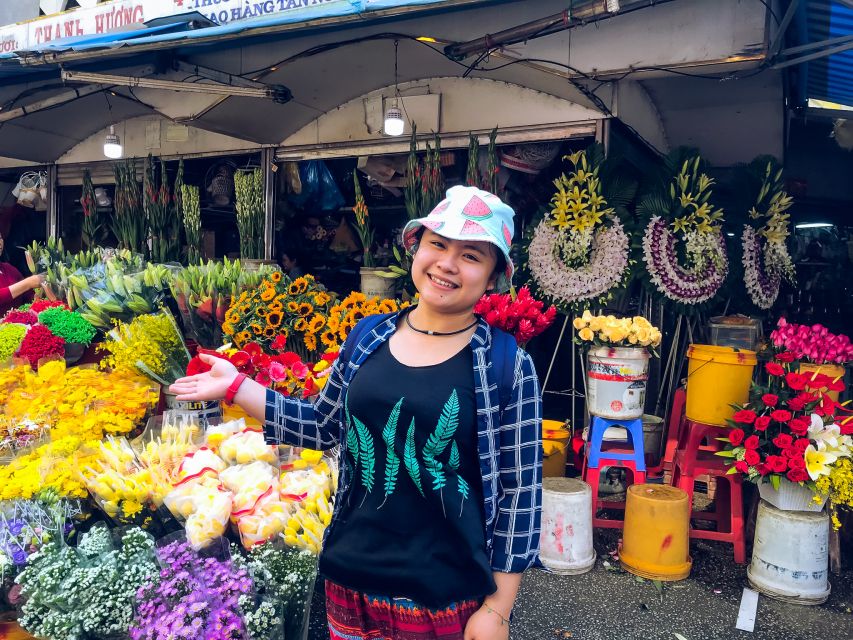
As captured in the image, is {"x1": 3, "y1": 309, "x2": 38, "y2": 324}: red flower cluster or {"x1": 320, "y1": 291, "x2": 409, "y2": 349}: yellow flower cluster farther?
{"x1": 3, "y1": 309, "x2": 38, "y2": 324}: red flower cluster

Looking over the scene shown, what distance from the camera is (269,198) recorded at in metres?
6.23

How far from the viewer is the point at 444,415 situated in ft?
4.95

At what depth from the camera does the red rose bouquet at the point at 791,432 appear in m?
3.30

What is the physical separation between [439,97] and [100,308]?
323 cm

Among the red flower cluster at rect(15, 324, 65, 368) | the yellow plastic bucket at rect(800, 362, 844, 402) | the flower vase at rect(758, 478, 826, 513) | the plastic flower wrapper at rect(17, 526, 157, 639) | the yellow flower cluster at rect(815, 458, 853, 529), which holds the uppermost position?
the red flower cluster at rect(15, 324, 65, 368)

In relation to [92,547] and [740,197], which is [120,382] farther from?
[740,197]

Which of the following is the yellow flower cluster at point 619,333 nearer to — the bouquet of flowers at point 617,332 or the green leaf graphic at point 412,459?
the bouquet of flowers at point 617,332

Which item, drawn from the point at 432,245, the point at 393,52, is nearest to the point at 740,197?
the point at 393,52

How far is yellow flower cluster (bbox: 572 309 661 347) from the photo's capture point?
3902 mm

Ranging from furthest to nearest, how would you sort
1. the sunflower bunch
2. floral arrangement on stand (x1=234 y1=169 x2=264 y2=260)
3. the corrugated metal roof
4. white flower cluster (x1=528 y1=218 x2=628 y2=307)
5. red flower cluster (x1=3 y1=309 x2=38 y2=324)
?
floral arrangement on stand (x1=234 y1=169 x2=264 y2=260) → white flower cluster (x1=528 y1=218 x2=628 y2=307) → the corrugated metal roof → red flower cluster (x1=3 y1=309 x2=38 y2=324) → the sunflower bunch

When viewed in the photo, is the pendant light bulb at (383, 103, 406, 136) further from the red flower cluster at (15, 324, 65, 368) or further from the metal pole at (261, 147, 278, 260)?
the red flower cluster at (15, 324, 65, 368)

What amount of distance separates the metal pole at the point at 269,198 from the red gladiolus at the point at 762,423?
4423mm

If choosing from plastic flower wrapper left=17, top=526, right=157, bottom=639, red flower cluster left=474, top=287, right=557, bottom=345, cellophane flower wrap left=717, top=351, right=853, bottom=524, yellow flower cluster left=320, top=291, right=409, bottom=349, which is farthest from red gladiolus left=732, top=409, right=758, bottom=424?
plastic flower wrapper left=17, top=526, right=157, bottom=639

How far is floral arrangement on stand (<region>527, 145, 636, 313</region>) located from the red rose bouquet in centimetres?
137
